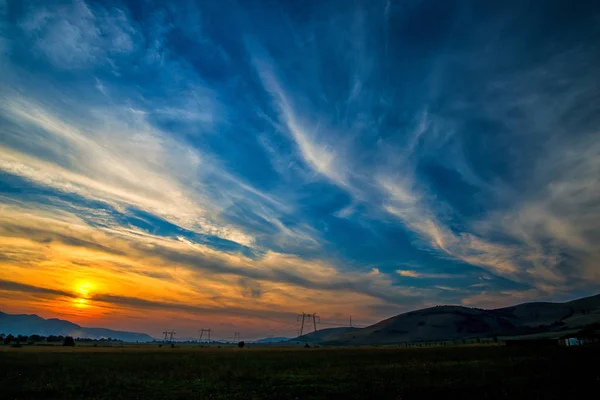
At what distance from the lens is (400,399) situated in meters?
27.5

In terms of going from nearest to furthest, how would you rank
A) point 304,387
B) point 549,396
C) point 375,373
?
1. point 549,396
2. point 304,387
3. point 375,373

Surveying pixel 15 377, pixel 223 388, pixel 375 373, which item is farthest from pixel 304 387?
pixel 15 377

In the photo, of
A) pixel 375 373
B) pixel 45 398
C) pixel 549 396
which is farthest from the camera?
pixel 375 373

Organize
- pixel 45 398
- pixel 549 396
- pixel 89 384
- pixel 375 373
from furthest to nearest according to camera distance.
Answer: pixel 375 373, pixel 89 384, pixel 45 398, pixel 549 396

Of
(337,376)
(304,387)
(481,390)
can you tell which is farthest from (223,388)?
(481,390)

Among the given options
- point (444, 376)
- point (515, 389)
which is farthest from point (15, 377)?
point (515, 389)

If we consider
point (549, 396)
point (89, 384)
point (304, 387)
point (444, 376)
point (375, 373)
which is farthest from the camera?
point (375, 373)

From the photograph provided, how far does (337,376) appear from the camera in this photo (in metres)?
40.9

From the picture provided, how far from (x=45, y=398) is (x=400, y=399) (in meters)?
28.9

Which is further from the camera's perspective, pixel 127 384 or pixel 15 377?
pixel 15 377

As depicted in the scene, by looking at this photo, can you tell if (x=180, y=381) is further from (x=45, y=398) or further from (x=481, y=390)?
(x=481, y=390)

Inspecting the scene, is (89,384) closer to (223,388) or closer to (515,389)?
(223,388)

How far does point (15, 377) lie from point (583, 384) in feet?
190

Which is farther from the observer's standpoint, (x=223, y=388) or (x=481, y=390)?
(x=223, y=388)
